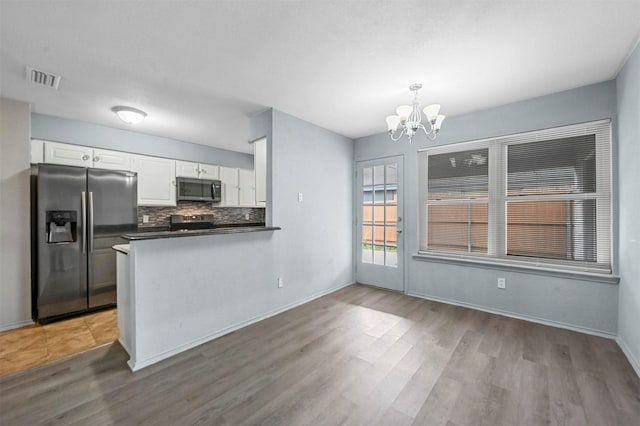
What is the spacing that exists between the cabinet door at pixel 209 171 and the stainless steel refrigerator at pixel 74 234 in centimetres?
134

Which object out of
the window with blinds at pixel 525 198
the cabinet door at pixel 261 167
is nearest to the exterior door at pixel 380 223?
the window with blinds at pixel 525 198

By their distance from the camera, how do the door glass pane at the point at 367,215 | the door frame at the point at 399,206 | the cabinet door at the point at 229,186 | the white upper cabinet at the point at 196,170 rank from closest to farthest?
the door frame at the point at 399,206 → the door glass pane at the point at 367,215 → the white upper cabinet at the point at 196,170 → the cabinet door at the point at 229,186

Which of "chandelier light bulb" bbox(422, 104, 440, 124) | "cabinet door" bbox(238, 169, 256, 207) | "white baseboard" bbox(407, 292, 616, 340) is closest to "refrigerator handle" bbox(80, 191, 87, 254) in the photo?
"cabinet door" bbox(238, 169, 256, 207)

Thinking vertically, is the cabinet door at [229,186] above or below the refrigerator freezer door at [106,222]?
above

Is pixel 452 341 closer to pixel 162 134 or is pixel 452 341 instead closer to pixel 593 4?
pixel 593 4

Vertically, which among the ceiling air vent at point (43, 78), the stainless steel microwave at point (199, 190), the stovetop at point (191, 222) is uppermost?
the ceiling air vent at point (43, 78)

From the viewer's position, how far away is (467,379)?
1.93 metres

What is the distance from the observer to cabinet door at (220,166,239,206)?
5.09m

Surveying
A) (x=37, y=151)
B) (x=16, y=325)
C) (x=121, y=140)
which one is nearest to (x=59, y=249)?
(x=16, y=325)

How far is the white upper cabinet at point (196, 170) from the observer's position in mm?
4507

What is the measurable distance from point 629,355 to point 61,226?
577 cm

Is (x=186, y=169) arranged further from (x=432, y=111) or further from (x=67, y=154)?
(x=432, y=111)

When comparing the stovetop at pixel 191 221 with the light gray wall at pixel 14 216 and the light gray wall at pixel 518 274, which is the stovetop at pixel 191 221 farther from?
the light gray wall at pixel 518 274

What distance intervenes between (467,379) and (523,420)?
1.29 ft
